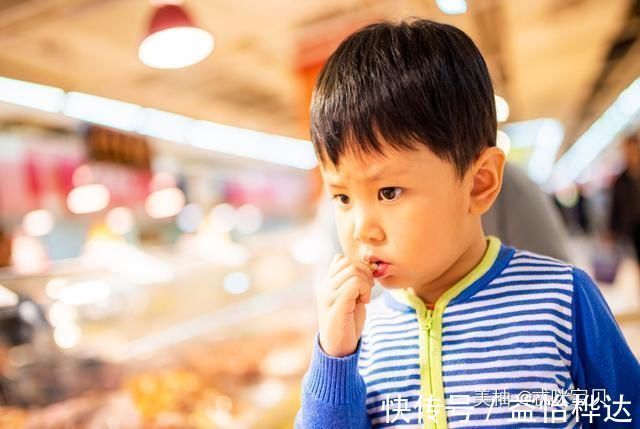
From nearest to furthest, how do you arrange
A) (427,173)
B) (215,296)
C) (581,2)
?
(427,173), (215,296), (581,2)

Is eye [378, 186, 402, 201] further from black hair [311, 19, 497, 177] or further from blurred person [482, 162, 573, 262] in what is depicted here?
blurred person [482, 162, 573, 262]

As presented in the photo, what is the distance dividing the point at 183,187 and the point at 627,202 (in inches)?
311

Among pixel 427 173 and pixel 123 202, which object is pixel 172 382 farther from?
pixel 123 202

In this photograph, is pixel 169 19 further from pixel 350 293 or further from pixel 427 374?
pixel 427 374

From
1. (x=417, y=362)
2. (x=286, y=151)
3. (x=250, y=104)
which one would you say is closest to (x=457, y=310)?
(x=417, y=362)

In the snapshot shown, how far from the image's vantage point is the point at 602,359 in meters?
1.04

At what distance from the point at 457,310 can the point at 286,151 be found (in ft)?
26.5

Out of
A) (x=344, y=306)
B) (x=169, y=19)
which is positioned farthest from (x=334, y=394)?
(x=169, y=19)

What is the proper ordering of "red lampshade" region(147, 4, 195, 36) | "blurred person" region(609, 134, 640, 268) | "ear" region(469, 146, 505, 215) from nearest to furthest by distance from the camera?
"ear" region(469, 146, 505, 215), "red lampshade" region(147, 4, 195, 36), "blurred person" region(609, 134, 640, 268)

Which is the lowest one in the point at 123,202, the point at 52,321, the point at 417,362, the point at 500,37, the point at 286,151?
the point at 417,362

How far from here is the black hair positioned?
1.00 m

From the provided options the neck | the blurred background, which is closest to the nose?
the neck

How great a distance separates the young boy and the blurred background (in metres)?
0.53

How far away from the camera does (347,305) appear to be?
1081 mm
